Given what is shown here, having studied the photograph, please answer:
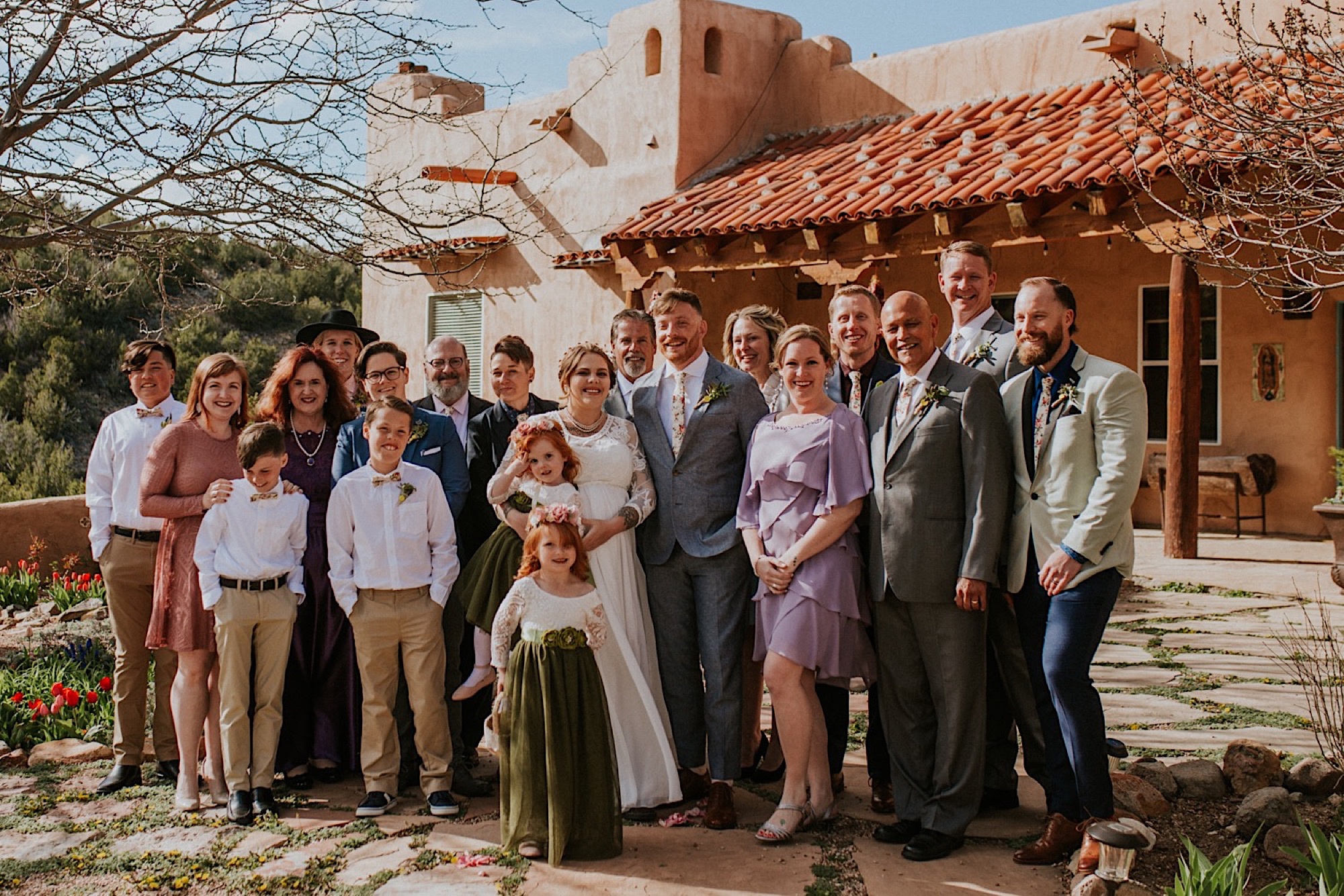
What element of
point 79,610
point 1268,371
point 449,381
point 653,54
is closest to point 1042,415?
point 449,381

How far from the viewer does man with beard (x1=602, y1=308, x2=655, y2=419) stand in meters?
5.30

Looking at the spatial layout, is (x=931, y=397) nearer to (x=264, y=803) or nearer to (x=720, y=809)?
(x=720, y=809)

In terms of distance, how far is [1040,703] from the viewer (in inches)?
173

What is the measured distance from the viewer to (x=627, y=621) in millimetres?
4977

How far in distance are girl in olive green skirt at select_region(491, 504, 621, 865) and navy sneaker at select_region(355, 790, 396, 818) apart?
65 cm

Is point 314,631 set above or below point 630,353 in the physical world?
below

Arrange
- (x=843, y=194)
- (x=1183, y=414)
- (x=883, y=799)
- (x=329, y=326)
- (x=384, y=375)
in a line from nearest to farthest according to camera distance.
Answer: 1. (x=883, y=799)
2. (x=384, y=375)
3. (x=329, y=326)
4. (x=1183, y=414)
5. (x=843, y=194)

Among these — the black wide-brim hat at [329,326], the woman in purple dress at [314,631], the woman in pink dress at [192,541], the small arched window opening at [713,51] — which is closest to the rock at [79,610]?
the black wide-brim hat at [329,326]

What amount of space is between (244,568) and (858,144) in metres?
9.67

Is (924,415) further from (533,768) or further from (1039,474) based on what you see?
(533,768)

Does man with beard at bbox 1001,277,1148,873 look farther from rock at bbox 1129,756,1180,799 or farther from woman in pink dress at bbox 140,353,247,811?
woman in pink dress at bbox 140,353,247,811

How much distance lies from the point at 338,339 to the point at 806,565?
9.46 ft

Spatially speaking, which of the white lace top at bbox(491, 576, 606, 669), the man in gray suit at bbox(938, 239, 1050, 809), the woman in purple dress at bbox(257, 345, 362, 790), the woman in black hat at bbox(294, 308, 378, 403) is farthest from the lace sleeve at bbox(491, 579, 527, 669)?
the woman in black hat at bbox(294, 308, 378, 403)

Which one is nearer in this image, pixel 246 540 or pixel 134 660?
pixel 246 540
